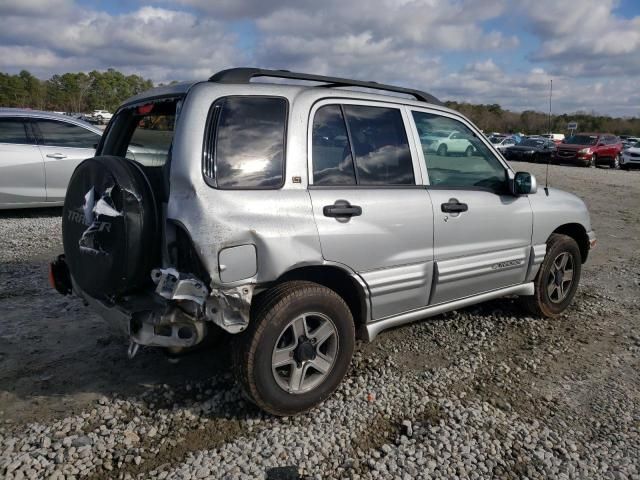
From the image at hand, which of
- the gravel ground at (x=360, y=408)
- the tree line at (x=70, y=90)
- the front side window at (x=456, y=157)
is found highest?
the tree line at (x=70, y=90)

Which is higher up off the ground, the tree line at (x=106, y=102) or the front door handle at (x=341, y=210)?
the tree line at (x=106, y=102)

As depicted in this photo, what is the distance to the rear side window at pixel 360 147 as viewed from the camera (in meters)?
3.24

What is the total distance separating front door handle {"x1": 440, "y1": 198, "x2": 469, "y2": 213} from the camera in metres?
3.71

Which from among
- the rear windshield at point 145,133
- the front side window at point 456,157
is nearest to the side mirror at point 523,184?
the front side window at point 456,157

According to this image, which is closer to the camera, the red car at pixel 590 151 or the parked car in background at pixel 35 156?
the parked car in background at pixel 35 156

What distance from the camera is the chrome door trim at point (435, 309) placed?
3537 millimetres

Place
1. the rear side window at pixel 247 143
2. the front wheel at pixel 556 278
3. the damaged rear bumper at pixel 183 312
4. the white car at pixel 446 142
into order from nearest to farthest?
the damaged rear bumper at pixel 183 312 < the rear side window at pixel 247 143 < the white car at pixel 446 142 < the front wheel at pixel 556 278

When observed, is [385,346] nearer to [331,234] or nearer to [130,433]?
[331,234]

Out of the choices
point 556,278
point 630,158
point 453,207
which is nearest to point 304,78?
point 453,207

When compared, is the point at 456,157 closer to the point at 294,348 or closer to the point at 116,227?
the point at 294,348

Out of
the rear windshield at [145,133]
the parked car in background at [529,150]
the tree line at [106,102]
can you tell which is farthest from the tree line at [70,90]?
the rear windshield at [145,133]

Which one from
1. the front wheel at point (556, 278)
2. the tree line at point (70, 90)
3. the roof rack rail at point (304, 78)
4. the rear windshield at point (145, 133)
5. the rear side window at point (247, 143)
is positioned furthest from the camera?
the tree line at point (70, 90)

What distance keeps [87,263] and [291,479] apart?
164 centimetres

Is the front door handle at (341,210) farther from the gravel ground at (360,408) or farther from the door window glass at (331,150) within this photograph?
the gravel ground at (360,408)
